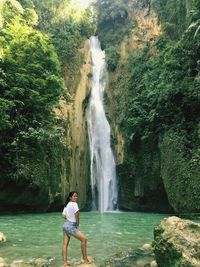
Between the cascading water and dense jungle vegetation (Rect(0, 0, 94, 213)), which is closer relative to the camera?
dense jungle vegetation (Rect(0, 0, 94, 213))

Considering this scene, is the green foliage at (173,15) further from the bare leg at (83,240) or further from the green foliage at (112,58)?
the bare leg at (83,240)

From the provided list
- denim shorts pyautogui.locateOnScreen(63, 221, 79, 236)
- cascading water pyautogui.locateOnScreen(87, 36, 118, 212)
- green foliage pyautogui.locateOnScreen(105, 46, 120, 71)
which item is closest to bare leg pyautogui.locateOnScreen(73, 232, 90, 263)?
denim shorts pyautogui.locateOnScreen(63, 221, 79, 236)

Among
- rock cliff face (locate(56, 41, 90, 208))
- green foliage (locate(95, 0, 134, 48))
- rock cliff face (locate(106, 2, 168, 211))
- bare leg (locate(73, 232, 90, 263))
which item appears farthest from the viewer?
green foliage (locate(95, 0, 134, 48))

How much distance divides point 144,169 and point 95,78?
9.40 m

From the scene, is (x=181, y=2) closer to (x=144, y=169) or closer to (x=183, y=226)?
(x=144, y=169)

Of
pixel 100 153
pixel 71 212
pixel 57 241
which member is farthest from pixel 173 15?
pixel 71 212

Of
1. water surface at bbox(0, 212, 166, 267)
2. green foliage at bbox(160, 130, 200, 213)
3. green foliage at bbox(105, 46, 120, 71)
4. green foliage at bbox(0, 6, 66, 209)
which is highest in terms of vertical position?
green foliage at bbox(105, 46, 120, 71)

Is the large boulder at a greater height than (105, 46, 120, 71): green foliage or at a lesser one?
lesser

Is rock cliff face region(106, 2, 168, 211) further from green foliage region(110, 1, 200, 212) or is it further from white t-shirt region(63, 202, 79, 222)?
white t-shirt region(63, 202, 79, 222)

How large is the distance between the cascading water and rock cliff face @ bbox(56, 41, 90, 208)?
Answer: 47cm

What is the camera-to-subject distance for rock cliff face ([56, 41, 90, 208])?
2125 cm

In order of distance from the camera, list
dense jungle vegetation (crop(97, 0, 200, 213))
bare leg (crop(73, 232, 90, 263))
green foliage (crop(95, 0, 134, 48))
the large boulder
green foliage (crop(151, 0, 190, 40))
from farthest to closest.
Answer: green foliage (crop(95, 0, 134, 48)) → green foliage (crop(151, 0, 190, 40)) → dense jungle vegetation (crop(97, 0, 200, 213)) → bare leg (crop(73, 232, 90, 263)) → the large boulder

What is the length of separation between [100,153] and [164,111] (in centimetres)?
613

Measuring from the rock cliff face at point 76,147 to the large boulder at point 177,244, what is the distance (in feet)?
46.5
